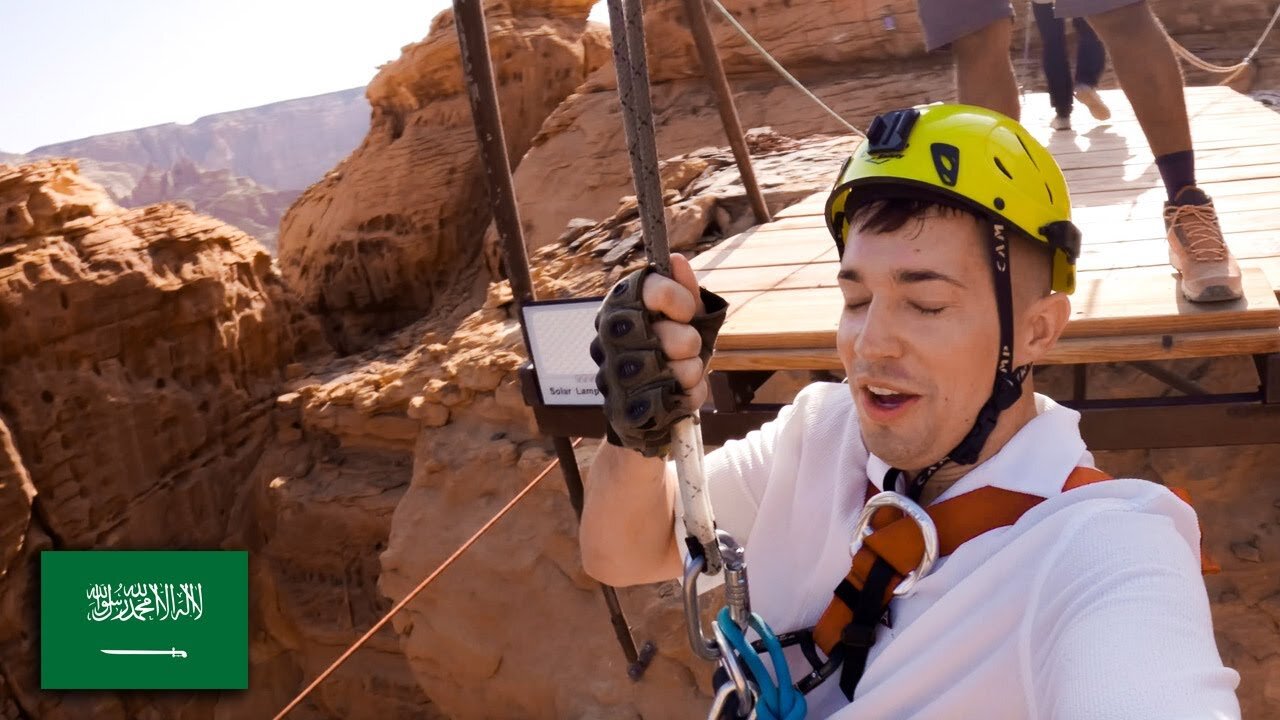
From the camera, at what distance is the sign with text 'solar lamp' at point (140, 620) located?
7.38 meters

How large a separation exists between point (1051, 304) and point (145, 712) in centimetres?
792

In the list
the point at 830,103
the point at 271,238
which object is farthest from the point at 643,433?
the point at 271,238

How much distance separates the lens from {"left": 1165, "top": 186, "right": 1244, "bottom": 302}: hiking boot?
2277mm

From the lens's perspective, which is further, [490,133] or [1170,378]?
[1170,378]

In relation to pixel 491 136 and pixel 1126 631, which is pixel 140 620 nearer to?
pixel 491 136

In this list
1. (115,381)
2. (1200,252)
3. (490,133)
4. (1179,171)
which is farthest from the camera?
(115,381)

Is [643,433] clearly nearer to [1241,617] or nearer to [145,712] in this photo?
[1241,617]

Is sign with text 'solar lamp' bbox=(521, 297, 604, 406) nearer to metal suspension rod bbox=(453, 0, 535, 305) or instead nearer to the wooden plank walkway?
metal suspension rod bbox=(453, 0, 535, 305)

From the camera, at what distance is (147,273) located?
7953 millimetres

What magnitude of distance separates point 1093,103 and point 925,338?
4.39 m

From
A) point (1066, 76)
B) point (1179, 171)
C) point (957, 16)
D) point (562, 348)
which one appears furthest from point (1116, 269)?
point (1066, 76)

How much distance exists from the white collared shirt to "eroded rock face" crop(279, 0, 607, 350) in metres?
9.20

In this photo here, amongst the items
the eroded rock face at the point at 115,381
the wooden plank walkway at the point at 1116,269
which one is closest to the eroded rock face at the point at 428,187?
the eroded rock face at the point at 115,381

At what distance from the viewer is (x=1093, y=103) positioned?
16.6ft
